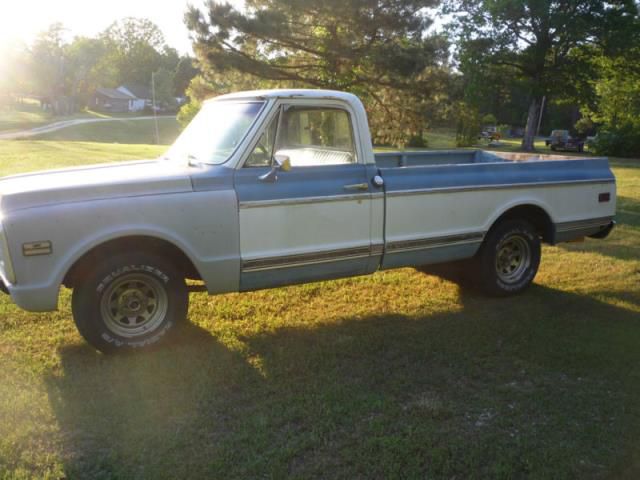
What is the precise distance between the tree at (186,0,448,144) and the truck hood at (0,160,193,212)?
542 inches

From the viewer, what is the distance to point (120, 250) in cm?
451

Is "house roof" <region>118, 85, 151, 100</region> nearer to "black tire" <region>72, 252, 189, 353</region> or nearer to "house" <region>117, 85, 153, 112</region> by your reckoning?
"house" <region>117, 85, 153, 112</region>

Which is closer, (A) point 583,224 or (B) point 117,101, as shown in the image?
(A) point 583,224

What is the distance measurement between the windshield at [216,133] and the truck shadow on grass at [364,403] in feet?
5.21

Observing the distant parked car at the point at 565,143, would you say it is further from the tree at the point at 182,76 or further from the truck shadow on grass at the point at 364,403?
the tree at the point at 182,76

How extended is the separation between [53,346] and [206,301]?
162 centimetres

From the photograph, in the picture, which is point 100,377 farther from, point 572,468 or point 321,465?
point 572,468

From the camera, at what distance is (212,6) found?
18156 millimetres

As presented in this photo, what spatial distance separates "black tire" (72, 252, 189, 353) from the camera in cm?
439

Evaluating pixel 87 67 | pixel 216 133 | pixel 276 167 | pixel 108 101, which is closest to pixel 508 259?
pixel 276 167

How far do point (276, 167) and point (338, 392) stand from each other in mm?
1912

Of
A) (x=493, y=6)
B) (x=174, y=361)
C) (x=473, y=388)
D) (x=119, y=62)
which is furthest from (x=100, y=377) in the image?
(x=119, y=62)

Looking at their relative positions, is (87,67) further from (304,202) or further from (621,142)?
(304,202)

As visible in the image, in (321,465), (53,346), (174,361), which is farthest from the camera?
(53,346)
